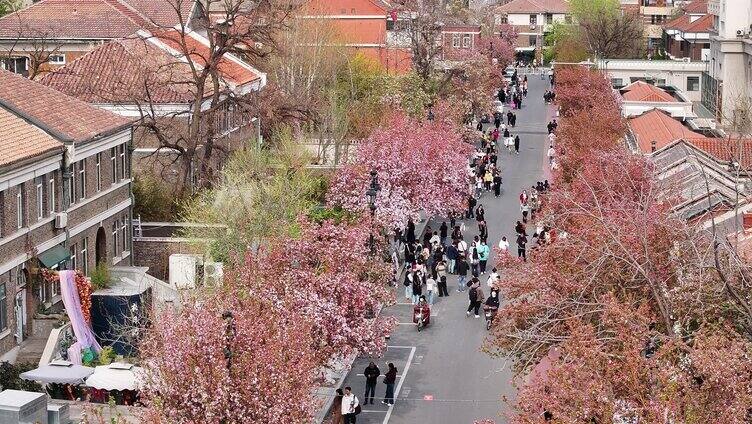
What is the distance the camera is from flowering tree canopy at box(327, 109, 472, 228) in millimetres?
53938

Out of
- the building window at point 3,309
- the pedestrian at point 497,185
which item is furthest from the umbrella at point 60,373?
the pedestrian at point 497,185

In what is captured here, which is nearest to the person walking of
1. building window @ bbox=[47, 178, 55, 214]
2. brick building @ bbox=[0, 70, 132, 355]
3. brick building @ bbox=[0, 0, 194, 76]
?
brick building @ bbox=[0, 70, 132, 355]

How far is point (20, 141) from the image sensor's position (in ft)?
126

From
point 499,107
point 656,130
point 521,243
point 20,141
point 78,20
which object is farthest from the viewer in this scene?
point 499,107

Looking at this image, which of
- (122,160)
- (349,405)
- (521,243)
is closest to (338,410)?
(349,405)

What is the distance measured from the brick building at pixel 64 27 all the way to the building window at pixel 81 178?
28363 mm

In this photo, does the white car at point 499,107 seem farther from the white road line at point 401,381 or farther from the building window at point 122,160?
the white road line at point 401,381

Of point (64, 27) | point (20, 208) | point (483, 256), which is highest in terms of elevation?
point (64, 27)

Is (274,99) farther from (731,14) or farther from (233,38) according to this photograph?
(731,14)

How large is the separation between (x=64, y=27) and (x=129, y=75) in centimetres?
1887

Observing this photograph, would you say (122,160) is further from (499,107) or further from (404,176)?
(499,107)

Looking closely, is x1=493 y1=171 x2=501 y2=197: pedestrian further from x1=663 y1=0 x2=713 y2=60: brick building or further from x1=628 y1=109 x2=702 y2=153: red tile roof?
x1=663 y1=0 x2=713 y2=60: brick building

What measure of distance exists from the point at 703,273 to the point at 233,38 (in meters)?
30.4

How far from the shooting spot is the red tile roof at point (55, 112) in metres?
41.0
